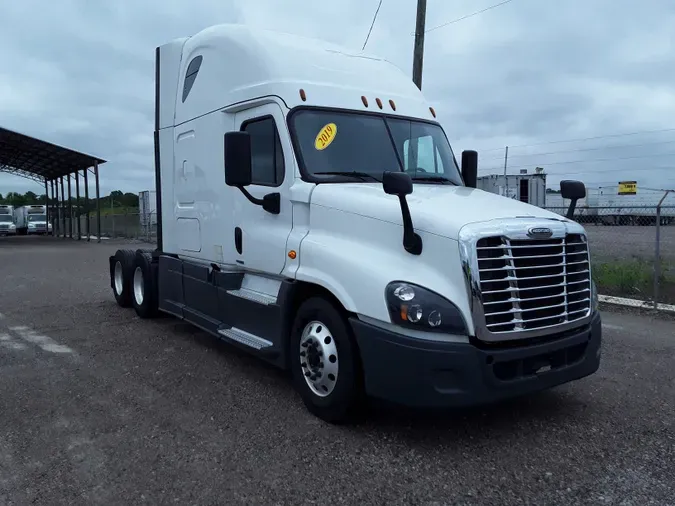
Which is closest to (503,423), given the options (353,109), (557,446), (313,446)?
(557,446)

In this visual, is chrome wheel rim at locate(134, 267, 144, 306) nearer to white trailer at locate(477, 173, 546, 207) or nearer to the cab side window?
the cab side window

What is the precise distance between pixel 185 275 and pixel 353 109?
10.0 feet

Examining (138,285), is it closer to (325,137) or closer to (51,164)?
(325,137)

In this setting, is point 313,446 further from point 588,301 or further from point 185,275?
point 185,275

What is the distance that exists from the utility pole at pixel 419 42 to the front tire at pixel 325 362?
970 cm

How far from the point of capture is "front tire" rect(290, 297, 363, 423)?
4.41 meters

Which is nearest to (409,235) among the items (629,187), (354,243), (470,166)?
(354,243)

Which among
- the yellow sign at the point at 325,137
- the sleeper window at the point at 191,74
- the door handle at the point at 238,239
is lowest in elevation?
the door handle at the point at 238,239

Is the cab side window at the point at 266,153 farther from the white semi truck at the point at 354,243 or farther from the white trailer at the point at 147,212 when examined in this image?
the white trailer at the point at 147,212

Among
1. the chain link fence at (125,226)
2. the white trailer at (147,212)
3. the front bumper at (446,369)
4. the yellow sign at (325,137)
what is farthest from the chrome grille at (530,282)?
the white trailer at (147,212)

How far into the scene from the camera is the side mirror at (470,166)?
6461mm

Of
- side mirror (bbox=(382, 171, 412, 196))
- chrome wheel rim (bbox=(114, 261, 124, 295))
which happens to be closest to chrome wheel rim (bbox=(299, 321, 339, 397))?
side mirror (bbox=(382, 171, 412, 196))

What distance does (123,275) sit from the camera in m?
9.55

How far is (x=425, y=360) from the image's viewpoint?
394 cm
